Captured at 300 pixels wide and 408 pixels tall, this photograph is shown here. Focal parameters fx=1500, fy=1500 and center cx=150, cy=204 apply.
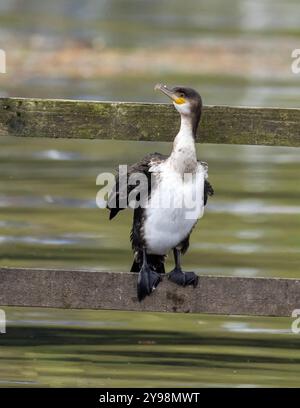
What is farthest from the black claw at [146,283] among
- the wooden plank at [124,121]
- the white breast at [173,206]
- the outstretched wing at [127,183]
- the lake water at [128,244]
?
the lake water at [128,244]

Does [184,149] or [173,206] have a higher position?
[184,149]

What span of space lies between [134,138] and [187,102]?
13.0 inches

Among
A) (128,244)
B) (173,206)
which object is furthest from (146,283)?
(128,244)

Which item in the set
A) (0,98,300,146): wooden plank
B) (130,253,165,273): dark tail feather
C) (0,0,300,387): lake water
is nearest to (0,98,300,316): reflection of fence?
(0,98,300,146): wooden plank

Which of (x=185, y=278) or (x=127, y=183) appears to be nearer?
(x=185, y=278)

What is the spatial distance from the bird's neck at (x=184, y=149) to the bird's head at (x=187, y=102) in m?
0.03

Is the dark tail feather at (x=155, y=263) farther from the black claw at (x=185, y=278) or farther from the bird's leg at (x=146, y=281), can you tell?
the black claw at (x=185, y=278)

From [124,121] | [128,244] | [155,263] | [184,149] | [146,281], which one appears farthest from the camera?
[128,244]

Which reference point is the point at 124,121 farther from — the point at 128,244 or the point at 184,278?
the point at 128,244

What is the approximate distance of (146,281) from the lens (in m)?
→ 7.25

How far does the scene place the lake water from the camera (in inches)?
336

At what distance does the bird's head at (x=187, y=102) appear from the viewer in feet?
24.2

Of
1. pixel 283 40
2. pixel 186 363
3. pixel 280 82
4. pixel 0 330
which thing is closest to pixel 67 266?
pixel 0 330

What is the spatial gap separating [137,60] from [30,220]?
1538cm
